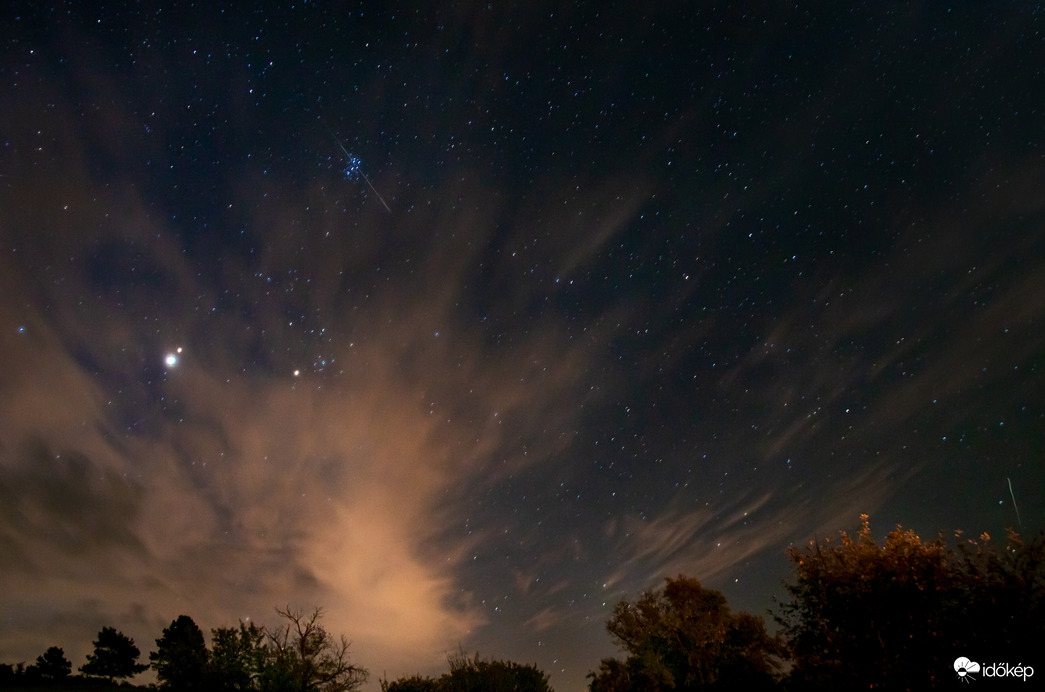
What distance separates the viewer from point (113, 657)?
69.0m

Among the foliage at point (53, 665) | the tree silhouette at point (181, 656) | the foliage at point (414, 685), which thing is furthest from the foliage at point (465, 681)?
the foliage at point (53, 665)

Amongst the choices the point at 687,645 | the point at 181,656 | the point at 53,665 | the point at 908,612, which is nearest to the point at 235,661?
the point at 181,656

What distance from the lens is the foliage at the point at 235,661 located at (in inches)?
2150

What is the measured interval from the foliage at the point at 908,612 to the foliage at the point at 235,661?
53.8m

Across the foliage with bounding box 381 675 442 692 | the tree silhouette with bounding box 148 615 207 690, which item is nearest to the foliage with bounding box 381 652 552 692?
the foliage with bounding box 381 675 442 692

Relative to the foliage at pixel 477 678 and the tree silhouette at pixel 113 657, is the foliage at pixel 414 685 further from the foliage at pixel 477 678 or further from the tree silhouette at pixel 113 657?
the tree silhouette at pixel 113 657

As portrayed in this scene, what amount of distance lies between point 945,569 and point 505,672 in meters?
56.8

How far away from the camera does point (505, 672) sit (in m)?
61.6

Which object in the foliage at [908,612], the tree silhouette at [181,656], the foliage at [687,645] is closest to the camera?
the foliage at [908,612]

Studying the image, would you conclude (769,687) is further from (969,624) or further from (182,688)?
(182,688)

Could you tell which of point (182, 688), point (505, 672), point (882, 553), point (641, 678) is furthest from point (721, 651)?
point (182, 688)

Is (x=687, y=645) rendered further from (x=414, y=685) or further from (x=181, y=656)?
(x=181, y=656)

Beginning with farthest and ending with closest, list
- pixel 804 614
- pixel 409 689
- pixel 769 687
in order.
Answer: pixel 409 689 → pixel 769 687 → pixel 804 614

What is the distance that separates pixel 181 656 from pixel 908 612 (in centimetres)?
7779
